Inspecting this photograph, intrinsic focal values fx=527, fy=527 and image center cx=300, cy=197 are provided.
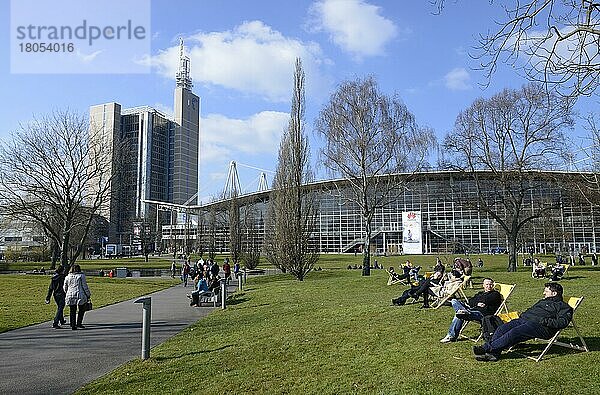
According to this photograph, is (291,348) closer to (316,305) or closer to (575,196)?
(316,305)

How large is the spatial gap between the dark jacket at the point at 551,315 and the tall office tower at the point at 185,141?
13217cm

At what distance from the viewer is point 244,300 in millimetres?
18719

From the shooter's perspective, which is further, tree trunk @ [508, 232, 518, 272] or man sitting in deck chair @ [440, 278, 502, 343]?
tree trunk @ [508, 232, 518, 272]

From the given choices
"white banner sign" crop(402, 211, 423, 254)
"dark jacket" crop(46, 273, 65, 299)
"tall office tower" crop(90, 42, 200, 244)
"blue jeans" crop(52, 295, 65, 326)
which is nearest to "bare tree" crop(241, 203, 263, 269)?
"white banner sign" crop(402, 211, 423, 254)

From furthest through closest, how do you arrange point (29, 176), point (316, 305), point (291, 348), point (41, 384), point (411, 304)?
point (29, 176) → point (316, 305) → point (411, 304) → point (291, 348) → point (41, 384)

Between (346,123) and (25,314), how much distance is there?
22312 mm

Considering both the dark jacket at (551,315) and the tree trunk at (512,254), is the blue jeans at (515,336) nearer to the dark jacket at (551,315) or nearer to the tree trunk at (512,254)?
the dark jacket at (551,315)

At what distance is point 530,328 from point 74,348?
26.1 feet

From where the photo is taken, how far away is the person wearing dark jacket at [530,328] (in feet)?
23.1

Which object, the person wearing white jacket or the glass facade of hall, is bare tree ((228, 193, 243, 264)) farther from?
the person wearing white jacket

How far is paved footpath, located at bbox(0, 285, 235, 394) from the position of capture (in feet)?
24.5

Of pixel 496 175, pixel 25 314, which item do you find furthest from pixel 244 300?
pixel 496 175

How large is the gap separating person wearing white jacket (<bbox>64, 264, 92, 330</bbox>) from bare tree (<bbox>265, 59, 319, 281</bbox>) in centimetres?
1636

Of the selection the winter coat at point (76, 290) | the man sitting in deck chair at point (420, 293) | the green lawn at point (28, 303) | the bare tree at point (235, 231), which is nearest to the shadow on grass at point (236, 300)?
the green lawn at point (28, 303)
